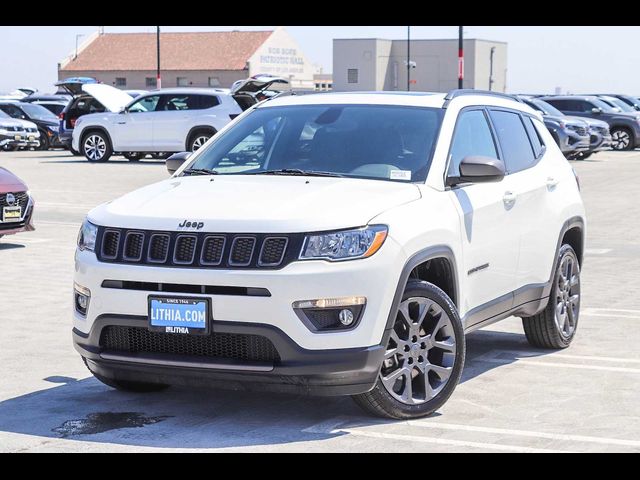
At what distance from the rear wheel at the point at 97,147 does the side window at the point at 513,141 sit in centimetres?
2331

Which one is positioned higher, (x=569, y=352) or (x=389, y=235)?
(x=389, y=235)

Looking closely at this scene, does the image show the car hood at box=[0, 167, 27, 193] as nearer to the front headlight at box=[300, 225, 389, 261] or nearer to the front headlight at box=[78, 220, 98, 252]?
the front headlight at box=[78, 220, 98, 252]

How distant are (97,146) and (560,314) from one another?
23.7 metres

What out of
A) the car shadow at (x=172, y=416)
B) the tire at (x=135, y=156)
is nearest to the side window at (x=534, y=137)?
the car shadow at (x=172, y=416)

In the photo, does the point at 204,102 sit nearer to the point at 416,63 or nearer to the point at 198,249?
the point at 198,249

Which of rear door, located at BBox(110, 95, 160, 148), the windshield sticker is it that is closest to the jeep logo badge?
the windshield sticker

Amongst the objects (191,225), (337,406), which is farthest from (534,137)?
(191,225)

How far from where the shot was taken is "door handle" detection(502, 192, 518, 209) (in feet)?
25.2

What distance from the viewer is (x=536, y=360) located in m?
8.33

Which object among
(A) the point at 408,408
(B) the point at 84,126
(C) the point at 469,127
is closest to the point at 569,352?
(C) the point at 469,127

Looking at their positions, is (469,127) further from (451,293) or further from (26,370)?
(26,370)

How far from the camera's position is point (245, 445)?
19.6ft

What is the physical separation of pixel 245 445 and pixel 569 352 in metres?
3.34

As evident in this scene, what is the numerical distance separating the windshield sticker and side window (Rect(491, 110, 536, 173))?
123 cm
